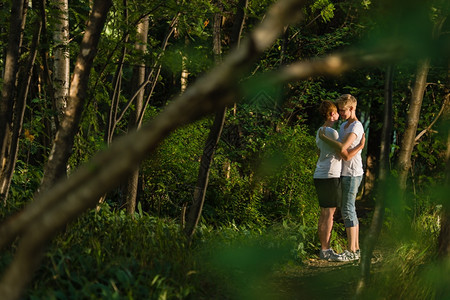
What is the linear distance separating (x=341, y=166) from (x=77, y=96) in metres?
3.45

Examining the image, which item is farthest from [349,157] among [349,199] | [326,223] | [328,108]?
[326,223]

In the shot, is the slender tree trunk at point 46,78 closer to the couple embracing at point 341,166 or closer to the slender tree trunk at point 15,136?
the slender tree trunk at point 15,136

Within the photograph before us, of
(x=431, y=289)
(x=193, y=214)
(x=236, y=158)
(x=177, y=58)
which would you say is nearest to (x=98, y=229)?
(x=193, y=214)

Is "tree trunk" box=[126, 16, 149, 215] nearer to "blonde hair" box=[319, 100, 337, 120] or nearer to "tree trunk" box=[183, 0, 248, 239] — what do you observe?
"tree trunk" box=[183, 0, 248, 239]

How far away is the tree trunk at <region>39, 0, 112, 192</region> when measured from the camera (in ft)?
12.6

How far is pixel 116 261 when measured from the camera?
4.05 m

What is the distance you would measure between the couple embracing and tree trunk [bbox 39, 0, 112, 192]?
3125mm

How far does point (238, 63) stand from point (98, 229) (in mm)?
3399

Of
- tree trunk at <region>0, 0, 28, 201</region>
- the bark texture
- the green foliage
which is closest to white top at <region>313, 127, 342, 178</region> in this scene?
the green foliage

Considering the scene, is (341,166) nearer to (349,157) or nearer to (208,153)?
(349,157)

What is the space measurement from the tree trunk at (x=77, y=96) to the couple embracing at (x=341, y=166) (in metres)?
3.12

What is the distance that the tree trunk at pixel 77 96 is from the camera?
3852 millimetres

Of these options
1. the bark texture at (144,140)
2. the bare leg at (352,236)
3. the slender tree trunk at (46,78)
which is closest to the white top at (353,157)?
the bare leg at (352,236)

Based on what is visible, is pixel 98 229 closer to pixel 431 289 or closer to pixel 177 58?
pixel 177 58
